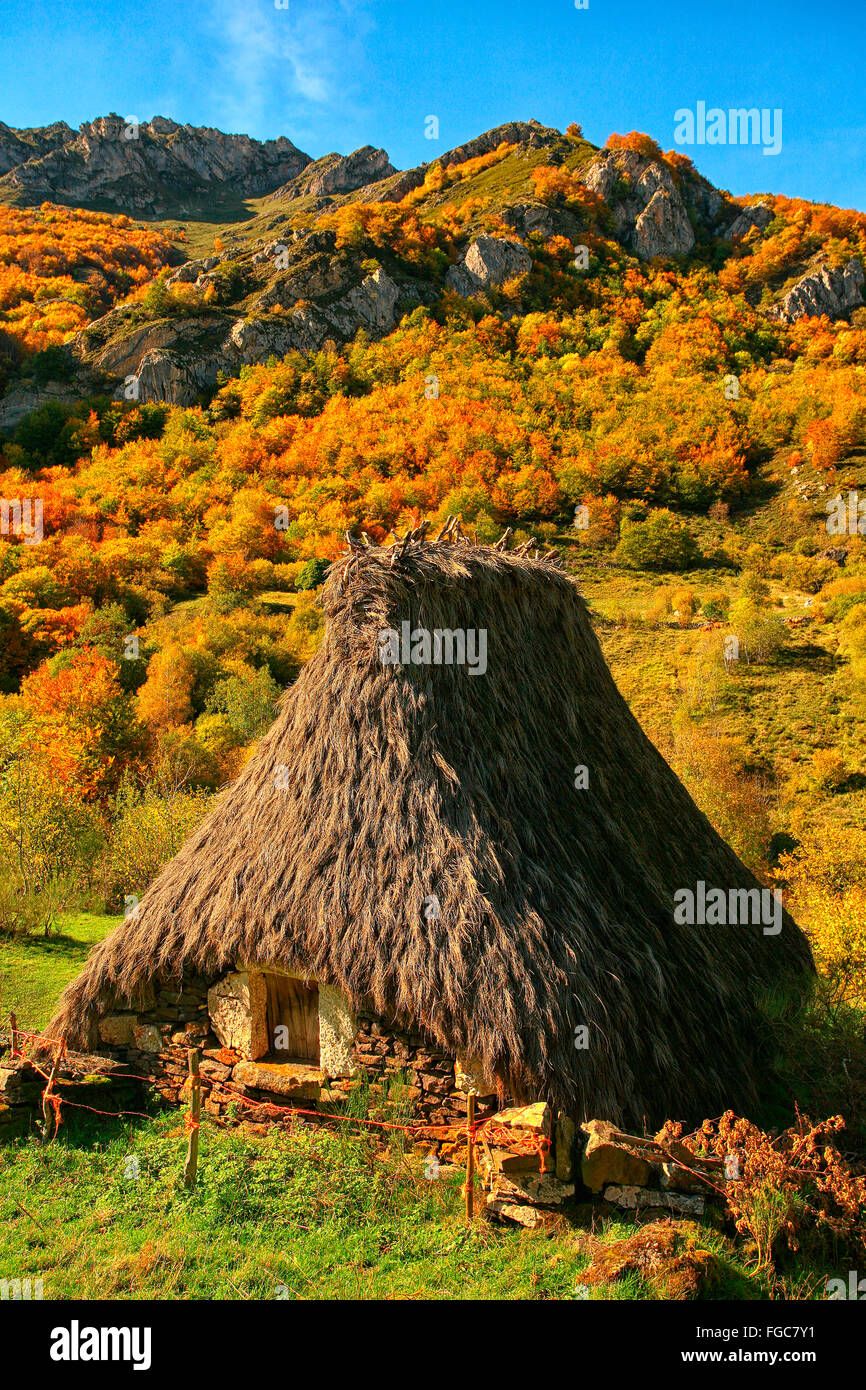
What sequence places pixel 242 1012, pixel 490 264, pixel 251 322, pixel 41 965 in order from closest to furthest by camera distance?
pixel 242 1012 < pixel 41 965 < pixel 251 322 < pixel 490 264

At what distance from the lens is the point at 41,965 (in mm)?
13242

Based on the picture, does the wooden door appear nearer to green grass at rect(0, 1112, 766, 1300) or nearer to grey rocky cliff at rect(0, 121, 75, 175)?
green grass at rect(0, 1112, 766, 1300)

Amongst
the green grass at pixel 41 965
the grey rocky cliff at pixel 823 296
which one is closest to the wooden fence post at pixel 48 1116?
the green grass at pixel 41 965

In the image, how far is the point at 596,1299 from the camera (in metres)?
4.61

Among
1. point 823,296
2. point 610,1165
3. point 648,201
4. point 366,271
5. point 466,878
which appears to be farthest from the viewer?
point 648,201

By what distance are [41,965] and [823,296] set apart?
7906 cm

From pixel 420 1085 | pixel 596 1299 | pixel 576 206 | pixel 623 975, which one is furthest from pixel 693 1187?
pixel 576 206

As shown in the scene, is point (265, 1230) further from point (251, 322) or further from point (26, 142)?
point (26, 142)

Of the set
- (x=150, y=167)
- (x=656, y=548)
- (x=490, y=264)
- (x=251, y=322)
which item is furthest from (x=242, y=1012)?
(x=150, y=167)

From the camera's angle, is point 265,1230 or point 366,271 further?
point 366,271

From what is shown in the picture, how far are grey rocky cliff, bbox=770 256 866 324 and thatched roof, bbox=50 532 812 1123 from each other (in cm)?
7332

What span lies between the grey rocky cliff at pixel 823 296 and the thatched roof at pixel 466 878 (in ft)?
241

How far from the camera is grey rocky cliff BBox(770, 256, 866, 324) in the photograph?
6644 centimetres

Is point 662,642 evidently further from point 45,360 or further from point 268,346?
point 45,360
